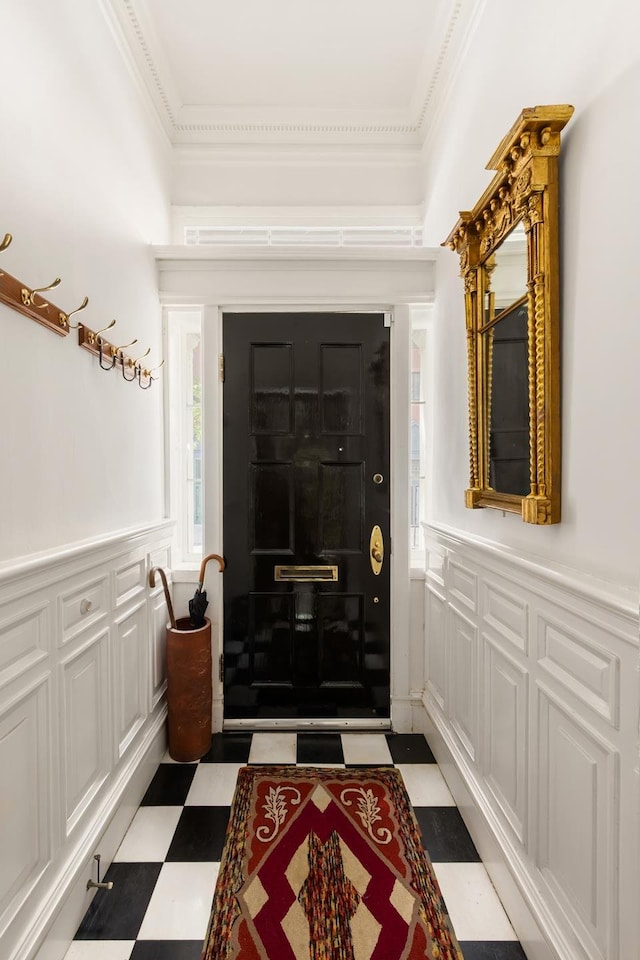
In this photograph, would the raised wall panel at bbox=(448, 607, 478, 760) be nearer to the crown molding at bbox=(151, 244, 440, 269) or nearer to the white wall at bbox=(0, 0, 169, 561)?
the white wall at bbox=(0, 0, 169, 561)

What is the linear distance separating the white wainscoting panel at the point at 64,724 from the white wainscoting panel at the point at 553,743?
48.3 inches

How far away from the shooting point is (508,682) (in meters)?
1.58

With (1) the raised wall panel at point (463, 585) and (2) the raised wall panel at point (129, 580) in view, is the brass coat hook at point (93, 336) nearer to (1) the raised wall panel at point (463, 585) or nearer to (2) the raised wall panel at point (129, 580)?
(2) the raised wall panel at point (129, 580)

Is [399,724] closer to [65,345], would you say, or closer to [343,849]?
[343,849]

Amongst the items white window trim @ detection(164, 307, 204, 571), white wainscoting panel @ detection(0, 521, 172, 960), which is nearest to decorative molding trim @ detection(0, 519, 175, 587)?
white wainscoting panel @ detection(0, 521, 172, 960)

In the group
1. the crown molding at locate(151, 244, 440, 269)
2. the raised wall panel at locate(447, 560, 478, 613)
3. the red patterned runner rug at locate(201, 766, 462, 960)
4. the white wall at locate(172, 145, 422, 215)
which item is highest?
the white wall at locate(172, 145, 422, 215)

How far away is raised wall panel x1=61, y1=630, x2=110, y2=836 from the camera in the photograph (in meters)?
1.47

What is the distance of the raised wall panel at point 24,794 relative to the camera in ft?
3.83

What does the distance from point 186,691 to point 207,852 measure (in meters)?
0.67

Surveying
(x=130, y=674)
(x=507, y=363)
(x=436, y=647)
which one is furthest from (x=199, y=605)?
(x=507, y=363)

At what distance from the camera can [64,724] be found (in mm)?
1440

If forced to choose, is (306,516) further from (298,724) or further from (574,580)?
(574,580)

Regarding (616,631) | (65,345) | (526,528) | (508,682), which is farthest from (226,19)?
(508,682)

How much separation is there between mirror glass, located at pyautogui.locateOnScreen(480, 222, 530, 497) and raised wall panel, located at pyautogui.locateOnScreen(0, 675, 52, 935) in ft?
4.54
